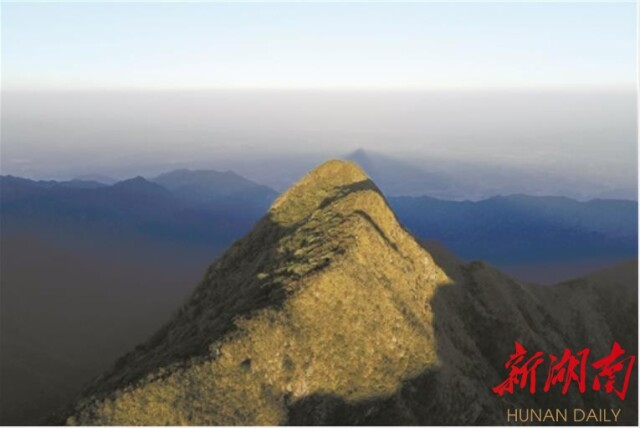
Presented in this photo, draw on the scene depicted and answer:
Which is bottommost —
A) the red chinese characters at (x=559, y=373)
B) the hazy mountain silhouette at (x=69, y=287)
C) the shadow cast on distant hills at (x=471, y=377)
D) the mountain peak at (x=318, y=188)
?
the hazy mountain silhouette at (x=69, y=287)

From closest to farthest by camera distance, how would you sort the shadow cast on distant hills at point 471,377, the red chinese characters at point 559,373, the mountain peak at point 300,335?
1. the mountain peak at point 300,335
2. the shadow cast on distant hills at point 471,377
3. the red chinese characters at point 559,373

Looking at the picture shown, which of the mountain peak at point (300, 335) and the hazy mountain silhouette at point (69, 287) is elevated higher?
the mountain peak at point (300, 335)

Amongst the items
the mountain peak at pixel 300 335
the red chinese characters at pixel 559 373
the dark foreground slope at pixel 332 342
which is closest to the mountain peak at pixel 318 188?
the dark foreground slope at pixel 332 342

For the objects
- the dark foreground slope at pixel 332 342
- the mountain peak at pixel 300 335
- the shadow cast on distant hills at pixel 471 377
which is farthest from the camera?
the shadow cast on distant hills at pixel 471 377

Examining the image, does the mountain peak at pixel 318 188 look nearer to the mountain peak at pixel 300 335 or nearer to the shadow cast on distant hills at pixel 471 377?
the mountain peak at pixel 300 335

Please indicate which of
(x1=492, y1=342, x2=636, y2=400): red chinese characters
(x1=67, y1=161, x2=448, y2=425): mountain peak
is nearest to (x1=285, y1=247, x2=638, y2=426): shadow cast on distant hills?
(x1=492, y1=342, x2=636, y2=400): red chinese characters

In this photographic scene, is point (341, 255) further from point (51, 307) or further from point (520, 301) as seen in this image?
point (51, 307)

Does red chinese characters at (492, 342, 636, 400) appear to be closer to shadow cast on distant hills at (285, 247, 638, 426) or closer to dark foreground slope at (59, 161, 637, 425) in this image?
→ shadow cast on distant hills at (285, 247, 638, 426)
